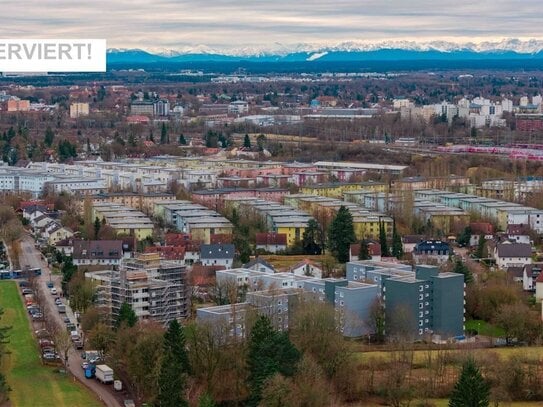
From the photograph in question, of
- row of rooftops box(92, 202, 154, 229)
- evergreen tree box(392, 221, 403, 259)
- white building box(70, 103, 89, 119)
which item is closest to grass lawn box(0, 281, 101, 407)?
evergreen tree box(392, 221, 403, 259)

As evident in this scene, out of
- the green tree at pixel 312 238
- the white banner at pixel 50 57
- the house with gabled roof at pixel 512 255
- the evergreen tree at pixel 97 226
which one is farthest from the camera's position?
the evergreen tree at pixel 97 226

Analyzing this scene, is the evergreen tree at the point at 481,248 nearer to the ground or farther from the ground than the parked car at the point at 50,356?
farther from the ground

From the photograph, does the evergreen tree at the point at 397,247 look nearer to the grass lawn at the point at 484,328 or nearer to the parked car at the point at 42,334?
the grass lawn at the point at 484,328

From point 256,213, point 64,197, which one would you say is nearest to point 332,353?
point 256,213

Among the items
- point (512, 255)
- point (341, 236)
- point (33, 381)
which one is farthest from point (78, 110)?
point (33, 381)

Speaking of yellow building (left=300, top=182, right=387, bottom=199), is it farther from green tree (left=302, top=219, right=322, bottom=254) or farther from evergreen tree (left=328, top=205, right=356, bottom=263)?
evergreen tree (left=328, top=205, right=356, bottom=263)

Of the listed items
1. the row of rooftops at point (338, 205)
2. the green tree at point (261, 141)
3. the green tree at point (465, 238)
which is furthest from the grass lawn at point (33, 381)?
the green tree at point (261, 141)

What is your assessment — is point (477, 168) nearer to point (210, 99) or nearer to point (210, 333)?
point (210, 333)
